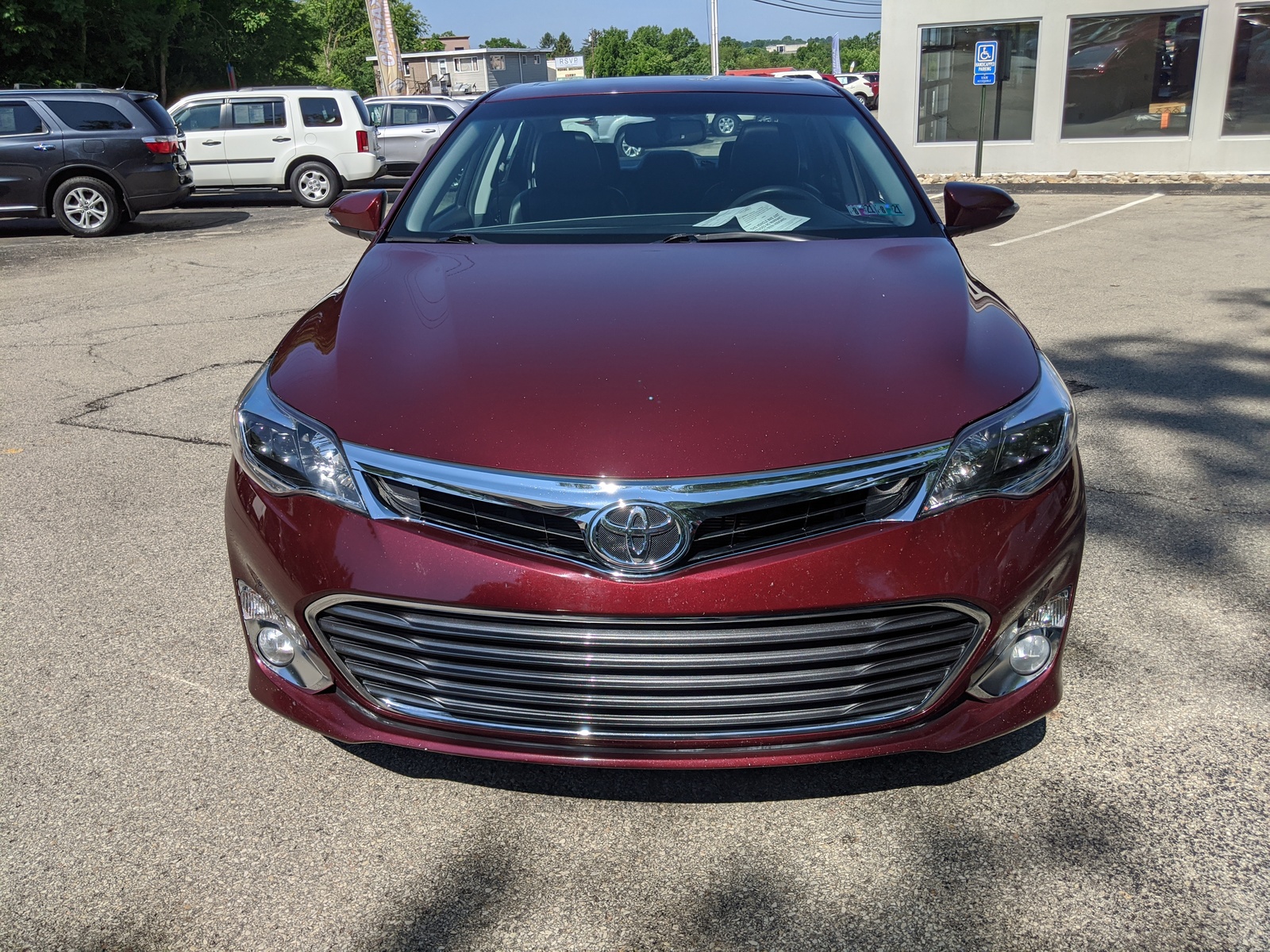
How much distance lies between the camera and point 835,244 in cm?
310

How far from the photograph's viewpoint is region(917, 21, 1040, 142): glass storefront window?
18.0 m

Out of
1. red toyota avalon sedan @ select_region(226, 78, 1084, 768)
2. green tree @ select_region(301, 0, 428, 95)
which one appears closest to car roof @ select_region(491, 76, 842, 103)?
red toyota avalon sedan @ select_region(226, 78, 1084, 768)

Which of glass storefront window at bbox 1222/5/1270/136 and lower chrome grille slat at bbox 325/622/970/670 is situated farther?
glass storefront window at bbox 1222/5/1270/136

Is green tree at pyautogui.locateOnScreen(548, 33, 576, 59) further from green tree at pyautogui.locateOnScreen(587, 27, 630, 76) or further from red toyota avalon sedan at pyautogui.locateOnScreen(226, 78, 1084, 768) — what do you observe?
red toyota avalon sedan at pyautogui.locateOnScreen(226, 78, 1084, 768)

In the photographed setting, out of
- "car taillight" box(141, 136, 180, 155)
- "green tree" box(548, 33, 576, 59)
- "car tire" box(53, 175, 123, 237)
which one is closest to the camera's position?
"car taillight" box(141, 136, 180, 155)

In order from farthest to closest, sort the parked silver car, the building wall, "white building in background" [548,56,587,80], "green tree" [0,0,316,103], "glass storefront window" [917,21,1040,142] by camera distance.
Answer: "white building in background" [548,56,587,80] < the building wall < "green tree" [0,0,316,103] < the parked silver car < "glass storefront window" [917,21,1040,142]

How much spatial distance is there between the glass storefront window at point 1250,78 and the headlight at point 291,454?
60.5 ft

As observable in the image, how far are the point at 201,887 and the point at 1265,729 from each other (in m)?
2.48

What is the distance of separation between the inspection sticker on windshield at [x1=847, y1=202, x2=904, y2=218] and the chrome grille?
1659 mm

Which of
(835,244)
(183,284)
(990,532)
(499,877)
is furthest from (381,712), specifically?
(183,284)

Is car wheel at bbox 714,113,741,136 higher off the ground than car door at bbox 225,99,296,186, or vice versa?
car wheel at bbox 714,113,741,136

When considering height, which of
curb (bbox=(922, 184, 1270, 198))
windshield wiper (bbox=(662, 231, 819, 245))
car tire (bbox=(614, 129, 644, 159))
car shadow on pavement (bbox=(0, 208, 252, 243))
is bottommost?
curb (bbox=(922, 184, 1270, 198))

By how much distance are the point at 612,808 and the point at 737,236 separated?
5.53ft

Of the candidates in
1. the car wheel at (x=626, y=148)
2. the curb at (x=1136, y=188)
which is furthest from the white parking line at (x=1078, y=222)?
the car wheel at (x=626, y=148)
